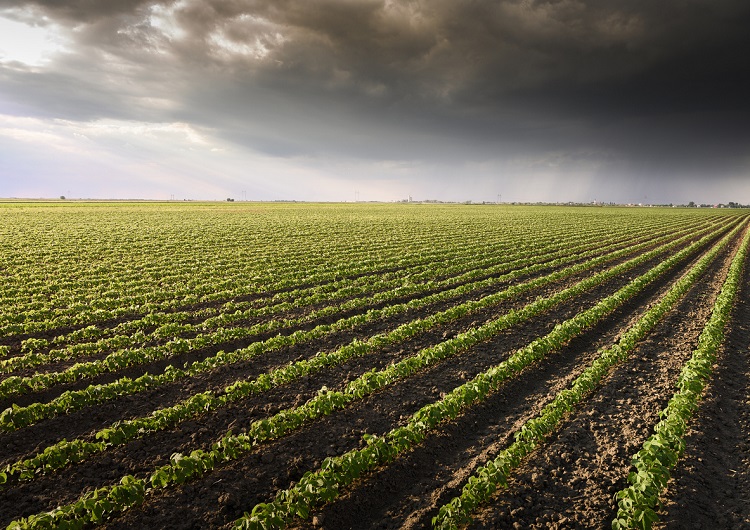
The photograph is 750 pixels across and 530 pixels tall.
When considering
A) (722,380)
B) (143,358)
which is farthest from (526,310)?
(143,358)

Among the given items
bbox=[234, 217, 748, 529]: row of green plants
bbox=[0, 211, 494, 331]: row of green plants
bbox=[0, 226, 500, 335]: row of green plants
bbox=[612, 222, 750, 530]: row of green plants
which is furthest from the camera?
bbox=[0, 211, 494, 331]: row of green plants

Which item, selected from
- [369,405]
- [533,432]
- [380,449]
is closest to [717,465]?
[533,432]

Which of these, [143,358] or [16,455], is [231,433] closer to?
[16,455]

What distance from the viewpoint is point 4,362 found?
428 inches

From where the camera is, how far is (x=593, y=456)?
25.7 ft

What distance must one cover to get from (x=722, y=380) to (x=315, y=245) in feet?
97.0

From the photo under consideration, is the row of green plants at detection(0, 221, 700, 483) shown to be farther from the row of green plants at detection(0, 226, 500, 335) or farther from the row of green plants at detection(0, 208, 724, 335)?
the row of green plants at detection(0, 208, 724, 335)

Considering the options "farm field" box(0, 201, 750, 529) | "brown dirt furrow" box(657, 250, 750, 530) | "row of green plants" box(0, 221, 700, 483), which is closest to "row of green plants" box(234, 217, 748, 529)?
"farm field" box(0, 201, 750, 529)

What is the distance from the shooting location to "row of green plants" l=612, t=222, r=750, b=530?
6.14 m

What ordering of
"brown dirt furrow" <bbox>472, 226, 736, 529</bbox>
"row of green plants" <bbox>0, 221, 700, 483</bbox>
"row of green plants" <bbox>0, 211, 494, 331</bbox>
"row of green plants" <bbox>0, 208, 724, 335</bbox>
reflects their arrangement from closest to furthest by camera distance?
"brown dirt furrow" <bbox>472, 226, 736, 529</bbox> → "row of green plants" <bbox>0, 221, 700, 483</bbox> → "row of green plants" <bbox>0, 208, 724, 335</bbox> → "row of green plants" <bbox>0, 211, 494, 331</bbox>

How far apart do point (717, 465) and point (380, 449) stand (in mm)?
6573

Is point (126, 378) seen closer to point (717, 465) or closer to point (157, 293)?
point (157, 293)

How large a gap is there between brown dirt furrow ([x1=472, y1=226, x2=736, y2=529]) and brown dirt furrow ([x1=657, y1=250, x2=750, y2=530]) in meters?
0.76

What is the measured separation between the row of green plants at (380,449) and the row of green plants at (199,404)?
10.7 ft
